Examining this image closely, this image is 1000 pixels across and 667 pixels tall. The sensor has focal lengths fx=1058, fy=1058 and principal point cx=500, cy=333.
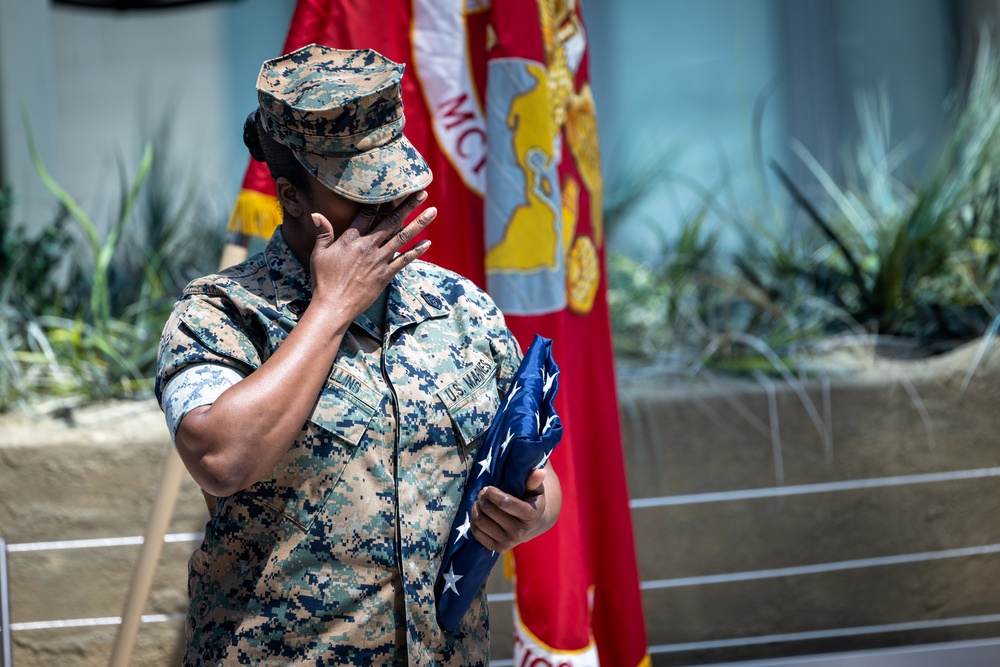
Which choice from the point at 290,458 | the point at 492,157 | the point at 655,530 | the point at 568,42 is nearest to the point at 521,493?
the point at 290,458

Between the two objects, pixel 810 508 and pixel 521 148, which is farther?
pixel 810 508

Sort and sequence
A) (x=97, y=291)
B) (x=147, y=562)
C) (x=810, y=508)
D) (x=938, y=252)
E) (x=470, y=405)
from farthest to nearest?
1. (x=938, y=252)
2. (x=97, y=291)
3. (x=810, y=508)
4. (x=147, y=562)
5. (x=470, y=405)

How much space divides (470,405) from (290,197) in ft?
1.36

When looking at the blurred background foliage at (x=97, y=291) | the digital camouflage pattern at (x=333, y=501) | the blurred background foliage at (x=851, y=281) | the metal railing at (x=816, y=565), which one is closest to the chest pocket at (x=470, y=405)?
the digital camouflage pattern at (x=333, y=501)

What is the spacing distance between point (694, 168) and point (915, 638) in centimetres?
299

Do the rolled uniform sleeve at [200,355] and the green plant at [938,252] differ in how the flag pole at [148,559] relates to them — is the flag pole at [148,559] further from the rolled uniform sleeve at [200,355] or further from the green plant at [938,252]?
the green plant at [938,252]

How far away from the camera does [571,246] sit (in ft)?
8.44

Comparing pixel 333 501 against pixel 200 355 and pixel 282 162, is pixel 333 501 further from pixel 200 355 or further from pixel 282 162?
pixel 282 162

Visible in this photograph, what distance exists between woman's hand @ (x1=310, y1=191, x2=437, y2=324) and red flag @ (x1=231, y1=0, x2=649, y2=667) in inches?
33.5

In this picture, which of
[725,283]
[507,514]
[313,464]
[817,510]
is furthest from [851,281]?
[313,464]

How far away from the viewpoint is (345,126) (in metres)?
1.50

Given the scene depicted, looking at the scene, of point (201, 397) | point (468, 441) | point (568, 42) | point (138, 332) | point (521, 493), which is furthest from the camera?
point (138, 332)

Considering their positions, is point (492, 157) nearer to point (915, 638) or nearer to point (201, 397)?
point (201, 397)

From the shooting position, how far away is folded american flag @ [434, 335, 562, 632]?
1496 millimetres
